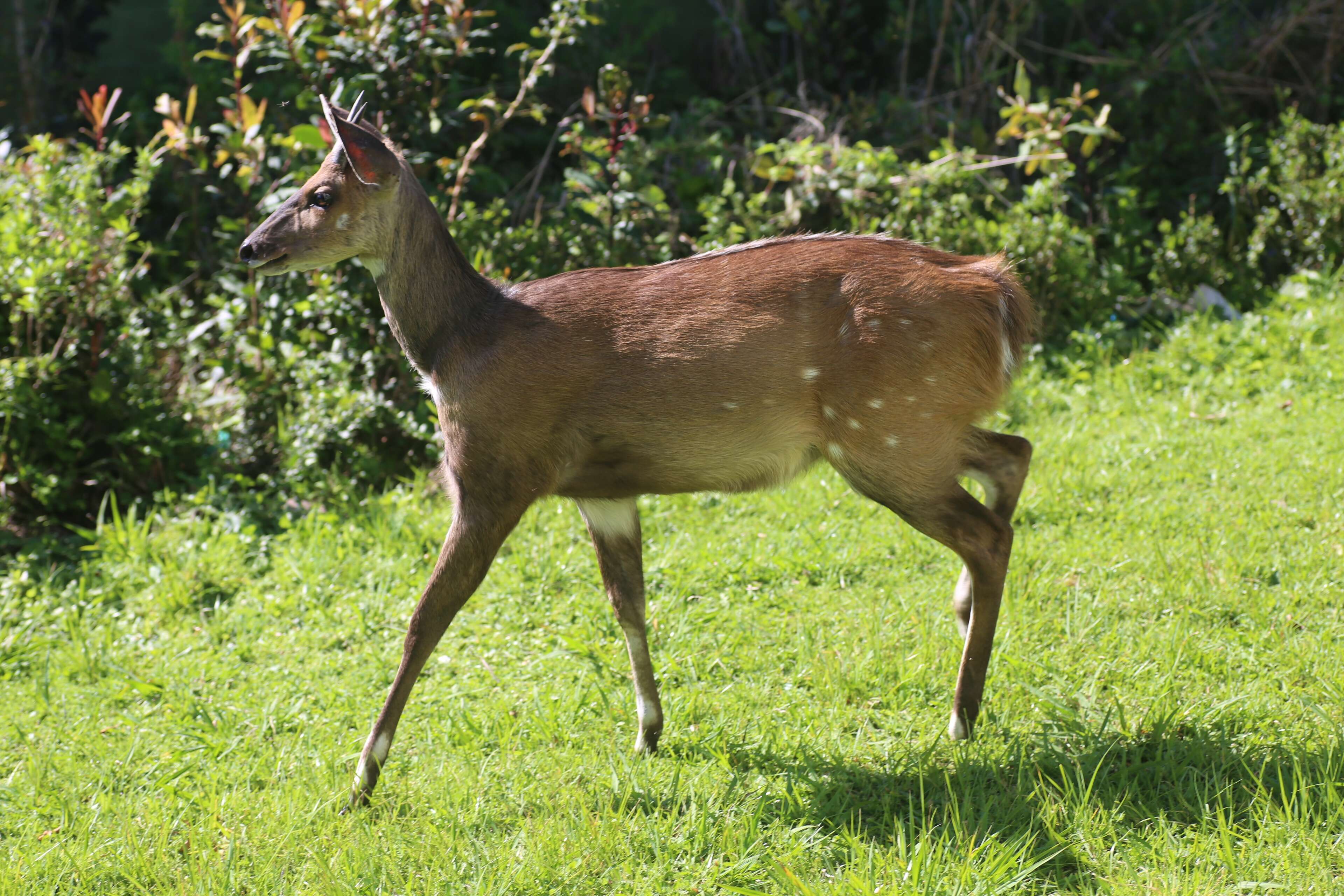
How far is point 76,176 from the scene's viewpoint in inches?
244

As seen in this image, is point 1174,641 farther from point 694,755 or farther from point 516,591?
point 516,591

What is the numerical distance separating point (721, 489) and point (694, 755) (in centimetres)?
82

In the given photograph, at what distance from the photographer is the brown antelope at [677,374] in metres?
3.56

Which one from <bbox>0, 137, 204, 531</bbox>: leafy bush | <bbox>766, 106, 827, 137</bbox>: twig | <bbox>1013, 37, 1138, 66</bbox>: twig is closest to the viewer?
<bbox>0, 137, 204, 531</bbox>: leafy bush

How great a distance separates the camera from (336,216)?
11.8 ft

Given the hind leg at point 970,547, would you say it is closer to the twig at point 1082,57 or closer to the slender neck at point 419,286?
the slender neck at point 419,286

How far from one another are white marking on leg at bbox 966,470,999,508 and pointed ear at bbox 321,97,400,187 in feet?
6.54

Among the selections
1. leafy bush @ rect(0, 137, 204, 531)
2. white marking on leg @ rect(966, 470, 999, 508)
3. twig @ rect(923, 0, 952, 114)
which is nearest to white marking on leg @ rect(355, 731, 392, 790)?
white marking on leg @ rect(966, 470, 999, 508)

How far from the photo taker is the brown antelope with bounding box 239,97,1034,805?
356cm

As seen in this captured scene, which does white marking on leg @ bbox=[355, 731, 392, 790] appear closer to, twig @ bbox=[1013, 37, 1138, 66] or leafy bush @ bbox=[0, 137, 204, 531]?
leafy bush @ bbox=[0, 137, 204, 531]

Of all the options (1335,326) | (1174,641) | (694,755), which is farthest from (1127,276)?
(694,755)

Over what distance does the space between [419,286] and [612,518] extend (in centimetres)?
93

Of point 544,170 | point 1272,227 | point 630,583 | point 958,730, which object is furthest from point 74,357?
point 1272,227

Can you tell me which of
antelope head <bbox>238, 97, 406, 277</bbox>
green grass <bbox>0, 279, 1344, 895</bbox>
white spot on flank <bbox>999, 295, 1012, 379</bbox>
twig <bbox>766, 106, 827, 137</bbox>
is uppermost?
antelope head <bbox>238, 97, 406, 277</bbox>
